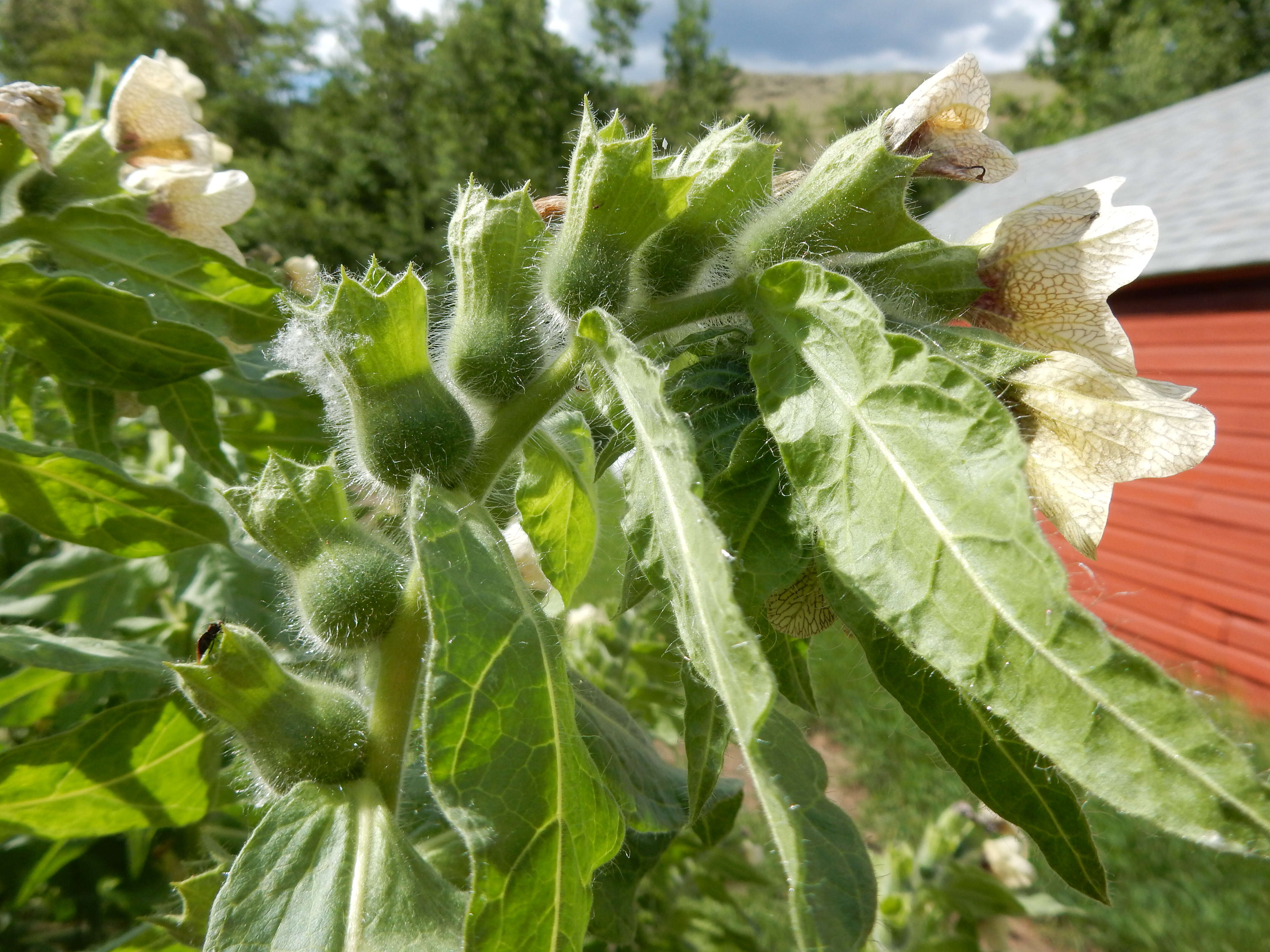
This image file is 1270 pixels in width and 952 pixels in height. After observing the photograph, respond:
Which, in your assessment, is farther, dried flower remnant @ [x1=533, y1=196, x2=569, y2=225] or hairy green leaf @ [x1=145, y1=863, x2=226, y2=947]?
dried flower remnant @ [x1=533, y1=196, x2=569, y2=225]

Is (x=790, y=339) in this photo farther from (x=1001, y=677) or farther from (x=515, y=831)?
(x=515, y=831)

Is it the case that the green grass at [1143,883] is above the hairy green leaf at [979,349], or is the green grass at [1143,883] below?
below

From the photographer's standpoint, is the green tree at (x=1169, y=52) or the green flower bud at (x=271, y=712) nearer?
the green flower bud at (x=271, y=712)

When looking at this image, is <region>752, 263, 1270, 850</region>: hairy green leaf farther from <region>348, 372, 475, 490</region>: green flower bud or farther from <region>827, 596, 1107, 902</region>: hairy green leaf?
<region>348, 372, 475, 490</region>: green flower bud

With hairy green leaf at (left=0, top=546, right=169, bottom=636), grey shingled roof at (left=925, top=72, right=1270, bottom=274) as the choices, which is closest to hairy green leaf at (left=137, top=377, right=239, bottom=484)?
hairy green leaf at (left=0, top=546, right=169, bottom=636)

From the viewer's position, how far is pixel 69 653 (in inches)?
51.8

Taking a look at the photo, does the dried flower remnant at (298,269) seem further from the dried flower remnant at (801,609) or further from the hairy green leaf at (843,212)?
the dried flower remnant at (801,609)

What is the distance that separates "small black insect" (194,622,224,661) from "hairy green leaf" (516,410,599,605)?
378 mm

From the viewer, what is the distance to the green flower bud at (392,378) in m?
0.92

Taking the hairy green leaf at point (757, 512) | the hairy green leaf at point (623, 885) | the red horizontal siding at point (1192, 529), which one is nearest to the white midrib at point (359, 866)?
the hairy green leaf at point (623, 885)

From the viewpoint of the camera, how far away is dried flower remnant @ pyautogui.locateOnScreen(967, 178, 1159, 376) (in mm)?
905

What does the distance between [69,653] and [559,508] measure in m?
0.88

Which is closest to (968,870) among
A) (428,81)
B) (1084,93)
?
(428,81)

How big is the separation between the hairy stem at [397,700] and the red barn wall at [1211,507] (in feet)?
26.3
